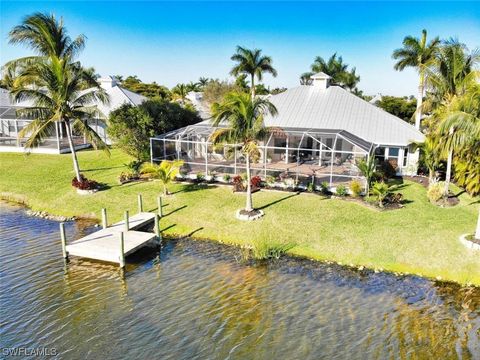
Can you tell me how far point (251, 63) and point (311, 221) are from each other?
2414cm

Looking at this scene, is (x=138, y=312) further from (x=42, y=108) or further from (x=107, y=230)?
(x=42, y=108)

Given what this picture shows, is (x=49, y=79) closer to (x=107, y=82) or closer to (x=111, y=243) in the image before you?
(x=111, y=243)

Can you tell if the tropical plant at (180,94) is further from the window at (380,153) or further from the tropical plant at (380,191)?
the tropical plant at (380,191)

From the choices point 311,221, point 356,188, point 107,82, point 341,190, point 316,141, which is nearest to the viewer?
point 311,221

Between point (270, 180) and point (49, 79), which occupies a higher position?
point (49, 79)

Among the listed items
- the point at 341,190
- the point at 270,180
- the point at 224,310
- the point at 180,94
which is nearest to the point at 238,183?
the point at 270,180

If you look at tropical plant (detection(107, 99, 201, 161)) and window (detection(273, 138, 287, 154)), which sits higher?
tropical plant (detection(107, 99, 201, 161))

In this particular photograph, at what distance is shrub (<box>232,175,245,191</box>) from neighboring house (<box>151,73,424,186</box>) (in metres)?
1.06

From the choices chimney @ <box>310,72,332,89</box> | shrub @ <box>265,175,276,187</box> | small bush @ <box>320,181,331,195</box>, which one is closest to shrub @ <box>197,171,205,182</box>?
shrub @ <box>265,175,276,187</box>

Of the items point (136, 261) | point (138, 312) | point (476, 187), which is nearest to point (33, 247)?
point (136, 261)

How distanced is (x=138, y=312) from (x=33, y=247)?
8102 millimetres

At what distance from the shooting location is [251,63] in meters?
38.3

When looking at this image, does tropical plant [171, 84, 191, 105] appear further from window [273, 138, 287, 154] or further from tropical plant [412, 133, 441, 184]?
tropical plant [412, 133, 441, 184]

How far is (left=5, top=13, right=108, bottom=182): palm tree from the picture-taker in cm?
2162
